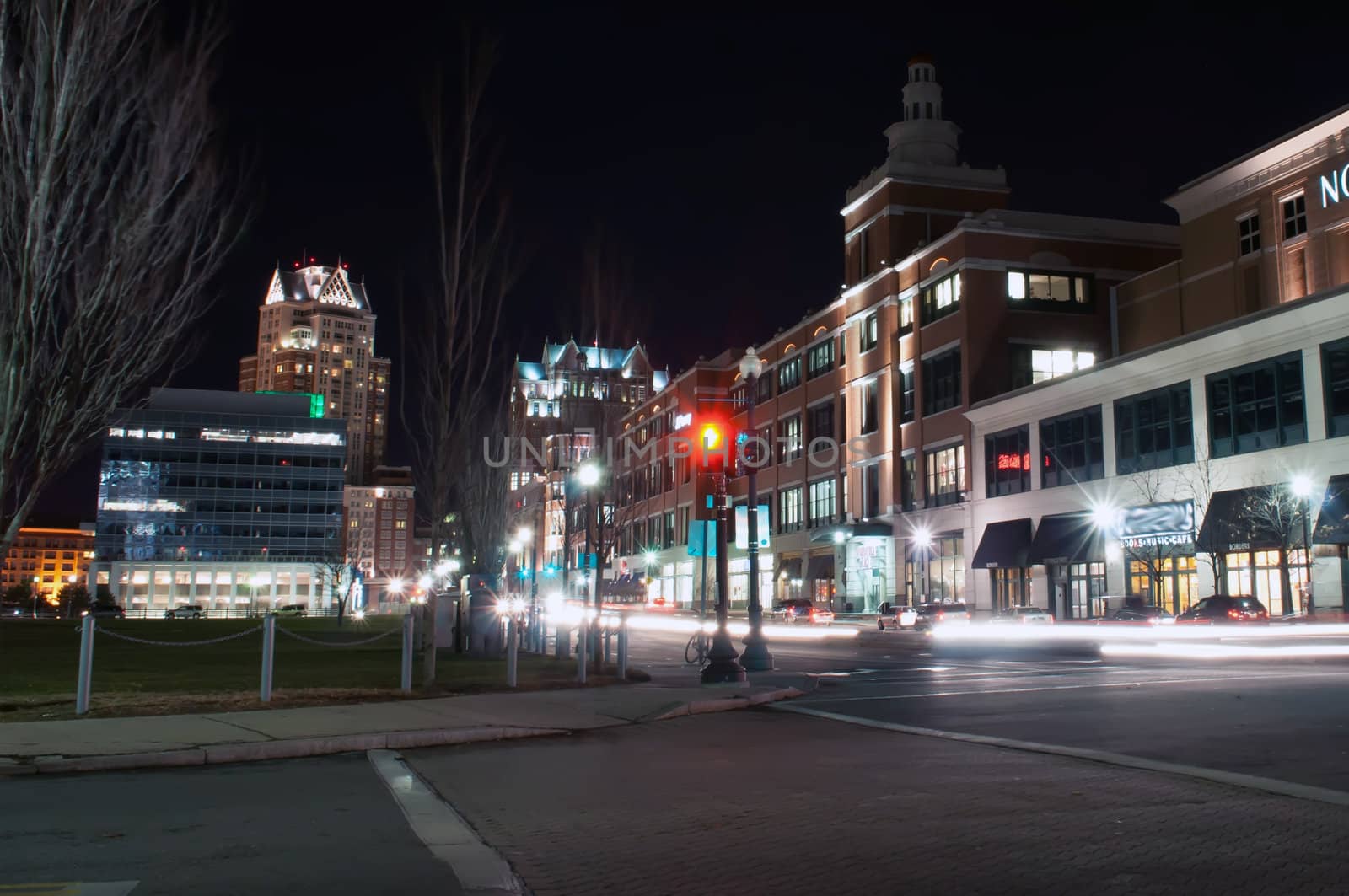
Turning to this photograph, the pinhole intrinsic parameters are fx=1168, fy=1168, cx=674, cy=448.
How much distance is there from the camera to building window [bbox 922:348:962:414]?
59531 millimetres

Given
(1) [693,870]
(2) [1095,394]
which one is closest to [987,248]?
(2) [1095,394]

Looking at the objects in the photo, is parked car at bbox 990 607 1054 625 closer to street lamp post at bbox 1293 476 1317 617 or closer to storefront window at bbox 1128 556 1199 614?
storefront window at bbox 1128 556 1199 614

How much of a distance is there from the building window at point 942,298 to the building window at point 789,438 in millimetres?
19439

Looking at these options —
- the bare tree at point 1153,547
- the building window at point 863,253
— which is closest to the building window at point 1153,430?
the bare tree at point 1153,547

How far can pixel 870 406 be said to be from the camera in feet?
228

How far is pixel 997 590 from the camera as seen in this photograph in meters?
55.9

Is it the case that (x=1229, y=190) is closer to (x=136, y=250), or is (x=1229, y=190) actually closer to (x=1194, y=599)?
(x=1194, y=599)

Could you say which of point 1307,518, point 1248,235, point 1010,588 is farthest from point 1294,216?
point 1010,588

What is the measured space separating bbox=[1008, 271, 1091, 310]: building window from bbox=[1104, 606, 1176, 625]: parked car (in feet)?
67.9

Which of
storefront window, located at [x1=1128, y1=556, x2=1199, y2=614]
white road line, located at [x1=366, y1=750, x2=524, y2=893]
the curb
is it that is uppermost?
storefront window, located at [x1=1128, y1=556, x2=1199, y2=614]

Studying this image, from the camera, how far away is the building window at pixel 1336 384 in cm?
3756

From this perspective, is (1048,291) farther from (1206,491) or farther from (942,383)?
(1206,491)

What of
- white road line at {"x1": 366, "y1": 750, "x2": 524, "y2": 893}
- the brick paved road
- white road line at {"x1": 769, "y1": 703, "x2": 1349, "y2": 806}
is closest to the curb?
white road line at {"x1": 769, "y1": 703, "x2": 1349, "y2": 806}

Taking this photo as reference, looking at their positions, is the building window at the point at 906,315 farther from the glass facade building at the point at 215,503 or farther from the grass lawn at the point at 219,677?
the glass facade building at the point at 215,503
